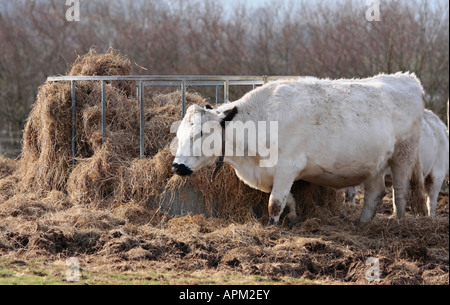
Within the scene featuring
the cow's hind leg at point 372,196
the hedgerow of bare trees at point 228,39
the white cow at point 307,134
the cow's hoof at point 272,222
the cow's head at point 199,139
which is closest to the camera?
the cow's head at point 199,139

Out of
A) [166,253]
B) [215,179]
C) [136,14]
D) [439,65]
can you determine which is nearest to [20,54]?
[136,14]

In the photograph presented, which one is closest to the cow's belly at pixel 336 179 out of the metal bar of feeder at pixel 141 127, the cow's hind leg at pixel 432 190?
the metal bar of feeder at pixel 141 127

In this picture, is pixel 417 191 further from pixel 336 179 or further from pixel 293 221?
pixel 293 221

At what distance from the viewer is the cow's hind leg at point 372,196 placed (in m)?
9.64

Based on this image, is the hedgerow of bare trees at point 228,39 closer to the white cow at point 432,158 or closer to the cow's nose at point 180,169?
the white cow at point 432,158

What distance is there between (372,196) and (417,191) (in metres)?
0.97

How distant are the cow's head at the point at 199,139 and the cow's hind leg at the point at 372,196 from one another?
226 centimetres

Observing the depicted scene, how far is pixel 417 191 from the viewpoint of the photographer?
33.6ft

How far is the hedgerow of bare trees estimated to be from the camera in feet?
65.1

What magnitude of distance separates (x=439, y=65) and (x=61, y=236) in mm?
14370

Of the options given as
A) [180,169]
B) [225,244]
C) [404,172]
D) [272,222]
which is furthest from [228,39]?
[225,244]

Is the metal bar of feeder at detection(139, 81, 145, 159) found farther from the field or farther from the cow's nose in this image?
the cow's nose
